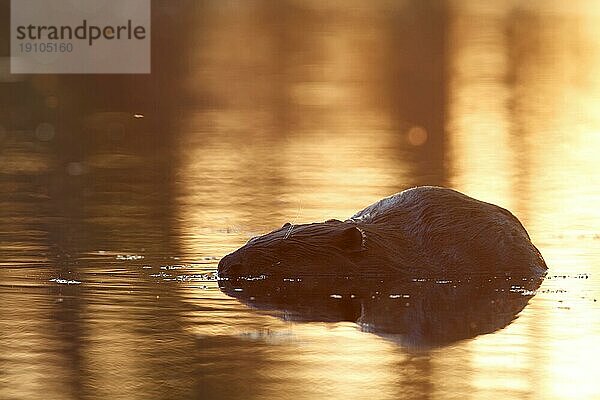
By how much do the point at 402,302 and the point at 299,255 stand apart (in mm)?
889

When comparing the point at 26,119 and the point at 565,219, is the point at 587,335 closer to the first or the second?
the point at 565,219

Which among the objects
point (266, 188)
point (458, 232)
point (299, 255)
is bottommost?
point (299, 255)

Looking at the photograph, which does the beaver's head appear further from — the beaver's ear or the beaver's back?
the beaver's back

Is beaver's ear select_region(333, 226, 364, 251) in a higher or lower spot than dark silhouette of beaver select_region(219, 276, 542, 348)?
higher

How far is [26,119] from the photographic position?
19.8 metres

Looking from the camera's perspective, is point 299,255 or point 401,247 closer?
point 299,255

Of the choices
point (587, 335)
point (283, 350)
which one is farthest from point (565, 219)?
point (283, 350)

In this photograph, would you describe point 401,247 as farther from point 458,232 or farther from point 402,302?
point 402,302

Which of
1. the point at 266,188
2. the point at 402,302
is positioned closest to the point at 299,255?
the point at 402,302

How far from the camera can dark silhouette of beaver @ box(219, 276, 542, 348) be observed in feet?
27.3

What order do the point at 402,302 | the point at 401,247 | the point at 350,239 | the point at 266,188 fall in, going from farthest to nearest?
the point at 266,188, the point at 401,247, the point at 350,239, the point at 402,302

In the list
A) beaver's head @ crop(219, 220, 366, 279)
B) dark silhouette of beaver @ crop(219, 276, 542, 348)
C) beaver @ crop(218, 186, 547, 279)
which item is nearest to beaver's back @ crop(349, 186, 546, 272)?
beaver @ crop(218, 186, 547, 279)

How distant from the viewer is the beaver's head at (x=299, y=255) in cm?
967

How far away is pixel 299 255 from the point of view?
970 cm
